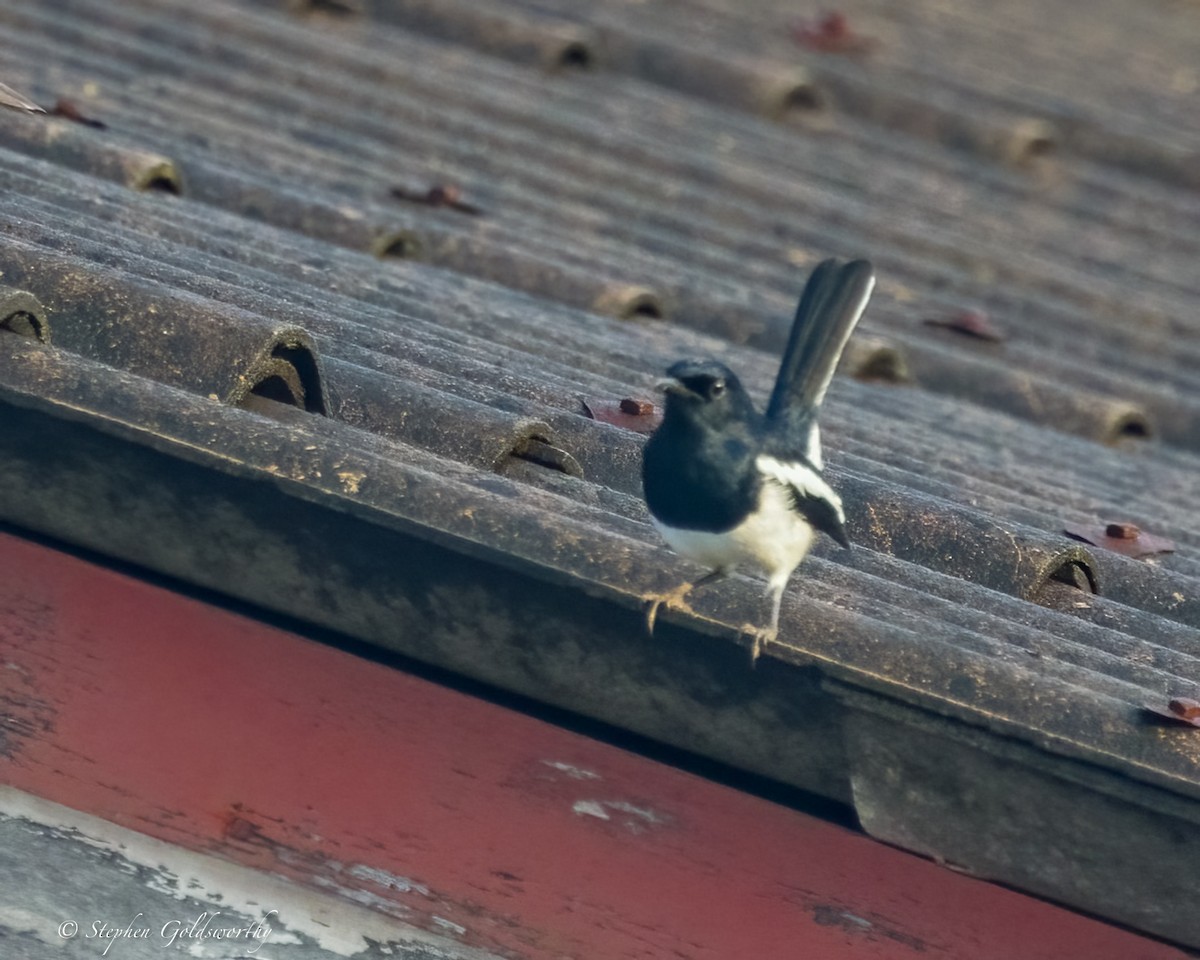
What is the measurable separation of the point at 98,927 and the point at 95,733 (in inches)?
11.8

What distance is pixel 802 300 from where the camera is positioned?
3.26 metres

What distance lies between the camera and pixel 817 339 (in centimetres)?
323

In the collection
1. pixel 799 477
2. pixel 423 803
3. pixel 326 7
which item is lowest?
pixel 423 803

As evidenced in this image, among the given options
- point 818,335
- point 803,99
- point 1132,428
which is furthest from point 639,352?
point 803,99

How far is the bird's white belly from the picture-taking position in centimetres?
260

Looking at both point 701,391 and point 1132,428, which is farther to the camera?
point 1132,428

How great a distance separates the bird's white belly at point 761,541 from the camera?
8.53 feet

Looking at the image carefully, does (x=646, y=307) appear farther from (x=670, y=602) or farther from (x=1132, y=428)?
(x=670, y=602)

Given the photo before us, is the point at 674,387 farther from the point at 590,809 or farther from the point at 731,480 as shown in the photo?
the point at 590,809

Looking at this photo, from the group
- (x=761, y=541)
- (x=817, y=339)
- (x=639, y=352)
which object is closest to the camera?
(x=761, y=541)

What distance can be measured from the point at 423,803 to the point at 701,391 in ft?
2.67

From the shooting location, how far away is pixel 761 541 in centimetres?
267

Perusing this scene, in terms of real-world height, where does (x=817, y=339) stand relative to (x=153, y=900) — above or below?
above

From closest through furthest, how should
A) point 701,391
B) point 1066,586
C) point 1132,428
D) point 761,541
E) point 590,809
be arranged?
point 590,809, point 761,541, point 701,391, point 1066,586, point 1132,428
